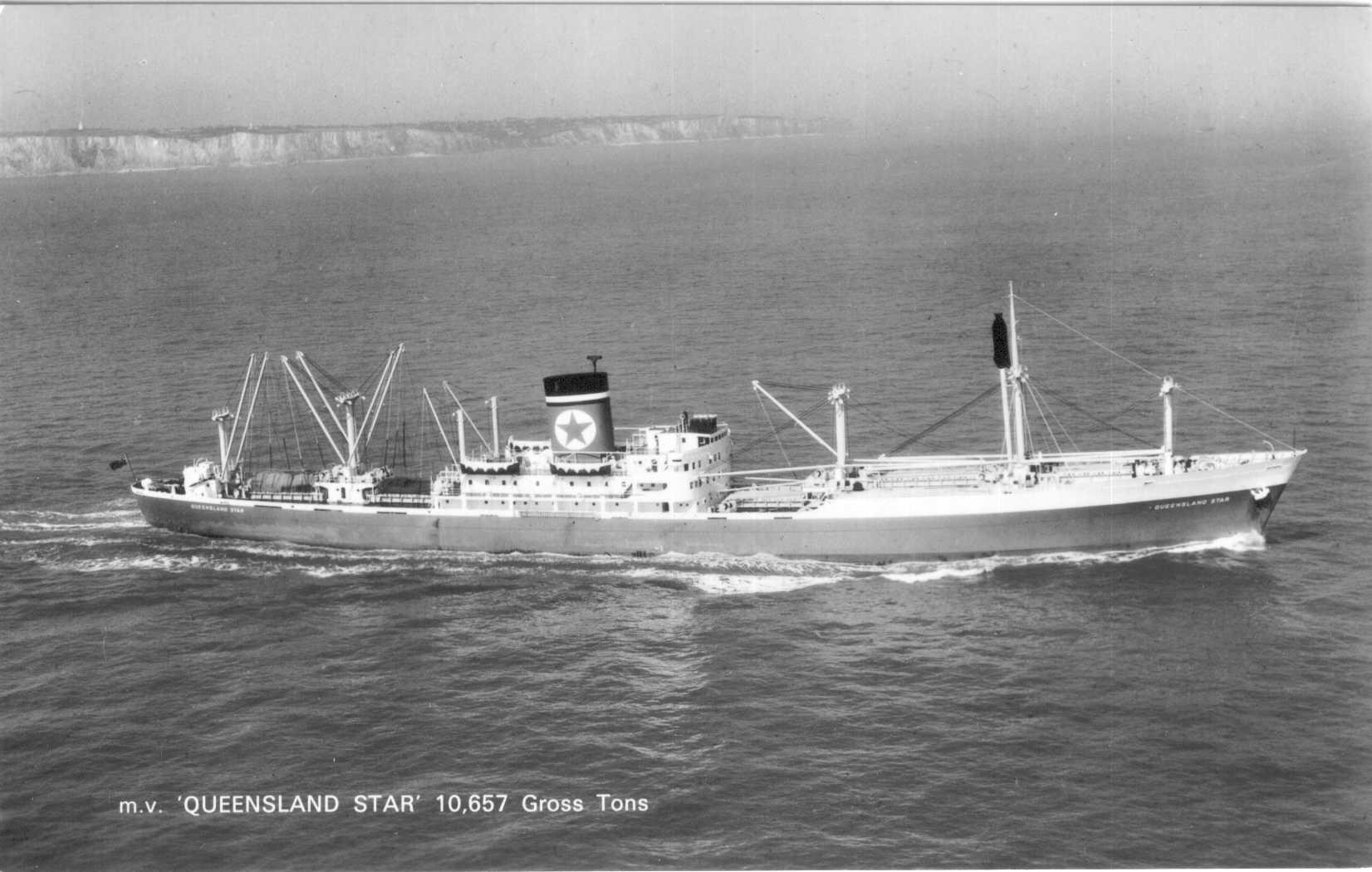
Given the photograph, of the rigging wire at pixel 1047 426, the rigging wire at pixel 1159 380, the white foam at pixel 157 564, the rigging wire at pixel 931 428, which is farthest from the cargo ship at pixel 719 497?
the rigging wire at pixel 1047 426

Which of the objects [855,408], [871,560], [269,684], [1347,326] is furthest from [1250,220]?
[269,684]

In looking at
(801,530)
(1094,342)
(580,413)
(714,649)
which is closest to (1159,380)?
(1094,342)

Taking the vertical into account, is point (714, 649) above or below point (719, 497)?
below

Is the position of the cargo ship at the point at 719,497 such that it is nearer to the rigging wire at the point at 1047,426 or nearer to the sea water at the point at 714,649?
the sea water at the point at 714,649

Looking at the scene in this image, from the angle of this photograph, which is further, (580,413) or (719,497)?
(719,497)

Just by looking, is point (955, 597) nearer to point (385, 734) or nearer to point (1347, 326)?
point (385, 734)

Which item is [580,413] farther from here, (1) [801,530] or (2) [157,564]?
(2) [157,564]
